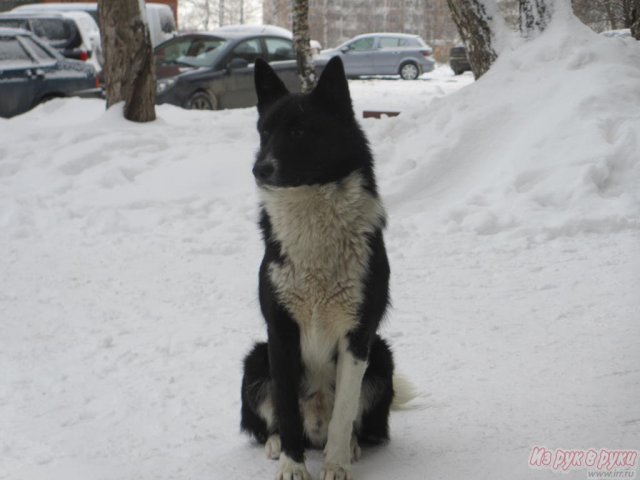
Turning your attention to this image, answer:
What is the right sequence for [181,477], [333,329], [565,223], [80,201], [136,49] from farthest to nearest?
1. [136,49]
2. [80,201]
3. [565,223]
4. [181,477]
5. [333,329]

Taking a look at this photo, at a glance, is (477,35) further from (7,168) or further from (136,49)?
(7,168)

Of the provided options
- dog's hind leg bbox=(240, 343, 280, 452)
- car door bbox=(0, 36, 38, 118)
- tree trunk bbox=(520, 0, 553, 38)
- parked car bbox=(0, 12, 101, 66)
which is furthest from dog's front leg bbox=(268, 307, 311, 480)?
parked car bbox=(0, 12, 101, 66)

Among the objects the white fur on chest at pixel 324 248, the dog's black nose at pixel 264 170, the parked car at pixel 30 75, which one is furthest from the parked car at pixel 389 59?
the dog's black nose at pixel 264 170

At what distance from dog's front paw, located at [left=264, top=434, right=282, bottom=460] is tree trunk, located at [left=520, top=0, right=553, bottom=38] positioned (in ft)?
24.6

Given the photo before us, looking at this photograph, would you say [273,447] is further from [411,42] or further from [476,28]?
[411,42]

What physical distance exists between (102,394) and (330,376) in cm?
167

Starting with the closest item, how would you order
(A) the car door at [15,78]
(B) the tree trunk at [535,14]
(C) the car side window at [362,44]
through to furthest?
1. (B) the tree trunk at [535,14]
2. (A) the car door at [15,78]
3. (C) the car side window at [362,44]

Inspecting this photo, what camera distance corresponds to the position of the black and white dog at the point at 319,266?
11.0 ft

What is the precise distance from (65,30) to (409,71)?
48.2 ft

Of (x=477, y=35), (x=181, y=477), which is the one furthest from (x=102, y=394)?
(x=477, y=35)

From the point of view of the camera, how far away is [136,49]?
11461 millimetres

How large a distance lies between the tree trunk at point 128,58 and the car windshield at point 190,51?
480 centimetres

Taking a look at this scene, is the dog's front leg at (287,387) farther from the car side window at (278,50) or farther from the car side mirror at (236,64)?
the car side window at (278,50)

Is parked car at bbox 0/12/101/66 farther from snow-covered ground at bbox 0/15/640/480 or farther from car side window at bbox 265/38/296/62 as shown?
snow-covered ground at bbox 0/15/640/480
